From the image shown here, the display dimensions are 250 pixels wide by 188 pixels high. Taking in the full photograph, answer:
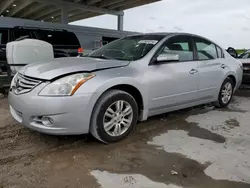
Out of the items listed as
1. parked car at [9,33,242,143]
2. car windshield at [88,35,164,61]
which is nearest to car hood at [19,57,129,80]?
parked car at [9,33,242,143]

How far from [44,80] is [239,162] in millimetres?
2320

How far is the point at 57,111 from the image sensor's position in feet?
8.44

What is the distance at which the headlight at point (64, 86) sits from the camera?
2596mm

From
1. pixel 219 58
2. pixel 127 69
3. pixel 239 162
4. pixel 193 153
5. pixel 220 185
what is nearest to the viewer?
pixel 220 185

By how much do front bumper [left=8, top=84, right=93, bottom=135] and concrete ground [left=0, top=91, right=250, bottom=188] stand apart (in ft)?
1.00

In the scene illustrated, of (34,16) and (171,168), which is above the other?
(34,16)

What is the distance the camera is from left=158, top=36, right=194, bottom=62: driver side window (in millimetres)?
3666

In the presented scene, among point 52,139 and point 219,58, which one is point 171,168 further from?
point 219,58

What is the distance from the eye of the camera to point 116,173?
7.70ft

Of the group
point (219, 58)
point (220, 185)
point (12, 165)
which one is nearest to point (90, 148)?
point (12, 165)

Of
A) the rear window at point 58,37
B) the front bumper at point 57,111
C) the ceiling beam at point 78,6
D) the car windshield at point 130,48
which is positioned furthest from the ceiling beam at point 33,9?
the front bumper at point 57,111

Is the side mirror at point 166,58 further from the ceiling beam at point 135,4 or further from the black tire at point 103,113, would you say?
the ceiling beam at point 135,4

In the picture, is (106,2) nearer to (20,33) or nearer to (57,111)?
(20,33)

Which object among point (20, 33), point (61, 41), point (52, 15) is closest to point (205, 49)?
point (61, 41)
